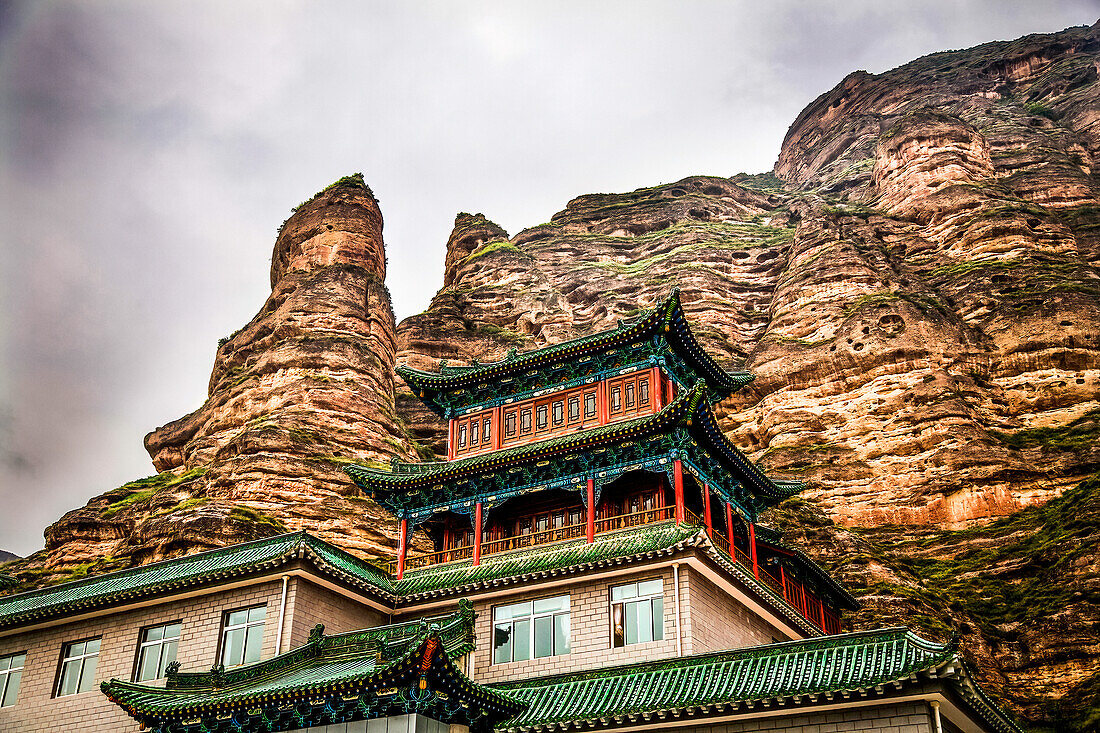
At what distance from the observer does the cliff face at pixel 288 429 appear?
204ft

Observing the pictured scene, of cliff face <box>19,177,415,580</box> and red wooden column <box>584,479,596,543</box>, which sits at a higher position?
cliff face <box>19,177,415,580</box>

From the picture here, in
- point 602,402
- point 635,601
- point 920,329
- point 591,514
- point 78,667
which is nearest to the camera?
point 635,601

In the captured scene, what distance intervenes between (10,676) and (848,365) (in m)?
56.9

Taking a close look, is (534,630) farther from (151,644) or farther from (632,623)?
(151,644)

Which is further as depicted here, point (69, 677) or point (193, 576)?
point (69, 677)

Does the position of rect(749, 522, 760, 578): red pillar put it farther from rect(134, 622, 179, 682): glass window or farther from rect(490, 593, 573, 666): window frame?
rect(134, 622, 179, 682): glass window

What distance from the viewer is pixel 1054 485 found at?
5812 centimetres

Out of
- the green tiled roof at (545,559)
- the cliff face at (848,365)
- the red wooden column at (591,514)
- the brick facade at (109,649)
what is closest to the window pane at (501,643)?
the green tiled roof at (545,559)

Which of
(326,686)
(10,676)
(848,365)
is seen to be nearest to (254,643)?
(326,686)

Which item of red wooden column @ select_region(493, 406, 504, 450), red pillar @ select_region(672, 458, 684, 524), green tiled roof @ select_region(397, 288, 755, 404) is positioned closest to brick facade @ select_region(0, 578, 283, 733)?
red wooden column @ select_region(493, 406, 504, 450)

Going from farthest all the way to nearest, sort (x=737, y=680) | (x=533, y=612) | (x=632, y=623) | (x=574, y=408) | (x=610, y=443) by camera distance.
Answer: (x=574, y=408) < (x=610, y=443) < (x=533, y=612) < (x=632, y=623) < (x=737, y=680)

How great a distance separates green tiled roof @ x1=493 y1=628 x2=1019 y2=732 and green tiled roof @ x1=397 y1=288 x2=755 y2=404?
12947mm

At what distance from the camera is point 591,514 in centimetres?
3275

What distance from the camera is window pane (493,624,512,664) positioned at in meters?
31.0
